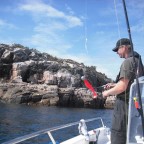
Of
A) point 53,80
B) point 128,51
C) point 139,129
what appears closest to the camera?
point 139,129

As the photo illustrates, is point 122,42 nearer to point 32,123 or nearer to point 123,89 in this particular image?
point 123,89

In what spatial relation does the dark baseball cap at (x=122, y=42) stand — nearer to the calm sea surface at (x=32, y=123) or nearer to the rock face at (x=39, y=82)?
the calm sea surface at (x=32, y=123)

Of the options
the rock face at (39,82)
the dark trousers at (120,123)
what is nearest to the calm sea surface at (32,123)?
the dark trousers at (120,123)

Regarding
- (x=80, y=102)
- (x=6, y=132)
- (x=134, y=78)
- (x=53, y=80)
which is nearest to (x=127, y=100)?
(x=134, y=78)

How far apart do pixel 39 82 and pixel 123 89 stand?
3591 inches

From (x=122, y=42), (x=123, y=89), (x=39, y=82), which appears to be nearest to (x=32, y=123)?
(x=122, y=42)

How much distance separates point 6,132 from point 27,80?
215ft

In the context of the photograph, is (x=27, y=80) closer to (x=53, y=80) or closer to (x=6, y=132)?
(x=53, y=80)

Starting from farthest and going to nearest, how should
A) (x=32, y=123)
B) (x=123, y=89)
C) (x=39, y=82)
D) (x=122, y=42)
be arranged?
(x=39, y=82), (x=32, y=123), (x=122, y=42), (x=123, y=89)

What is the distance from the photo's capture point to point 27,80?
3757 inches

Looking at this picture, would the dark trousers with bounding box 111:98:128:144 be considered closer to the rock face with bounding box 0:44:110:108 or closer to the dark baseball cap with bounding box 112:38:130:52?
the dark baseball cap with bounding box 112:38:130:52

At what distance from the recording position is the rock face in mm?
81312

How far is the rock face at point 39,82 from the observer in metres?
81.3

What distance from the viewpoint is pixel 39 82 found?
95.5 m
